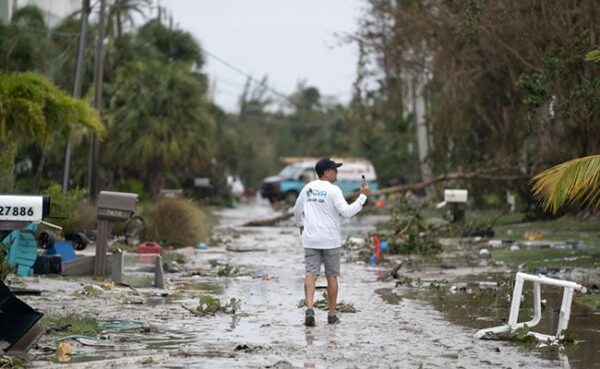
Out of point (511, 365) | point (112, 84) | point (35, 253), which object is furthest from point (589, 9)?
point (112, 84)

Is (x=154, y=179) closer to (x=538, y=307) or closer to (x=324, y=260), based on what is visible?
(x=324, y=260)

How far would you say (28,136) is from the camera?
1000 inches

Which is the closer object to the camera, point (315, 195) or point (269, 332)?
point (269, 332)

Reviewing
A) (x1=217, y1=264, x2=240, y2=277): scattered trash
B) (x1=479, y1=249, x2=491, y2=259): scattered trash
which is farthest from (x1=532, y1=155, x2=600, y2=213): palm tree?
(x1=479, y1=249, x2=491, y2=259): scattered trash

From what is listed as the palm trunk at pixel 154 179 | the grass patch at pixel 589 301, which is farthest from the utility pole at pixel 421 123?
the grass patch at pixel 589 301

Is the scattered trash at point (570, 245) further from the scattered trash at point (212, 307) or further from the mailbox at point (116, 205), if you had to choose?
the scattered trash at point (212, 307)

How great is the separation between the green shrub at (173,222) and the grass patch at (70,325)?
14.1m

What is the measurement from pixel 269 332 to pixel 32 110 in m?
12.2

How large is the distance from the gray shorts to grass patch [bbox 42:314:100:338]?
8.10 ft

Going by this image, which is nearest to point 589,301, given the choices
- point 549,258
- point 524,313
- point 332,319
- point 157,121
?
point 524,313

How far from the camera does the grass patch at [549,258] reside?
22.1 m

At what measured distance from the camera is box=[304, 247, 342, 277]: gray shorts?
1426 cm

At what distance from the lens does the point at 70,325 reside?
13.0 metres

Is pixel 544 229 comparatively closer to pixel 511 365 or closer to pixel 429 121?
pixel 429 121
